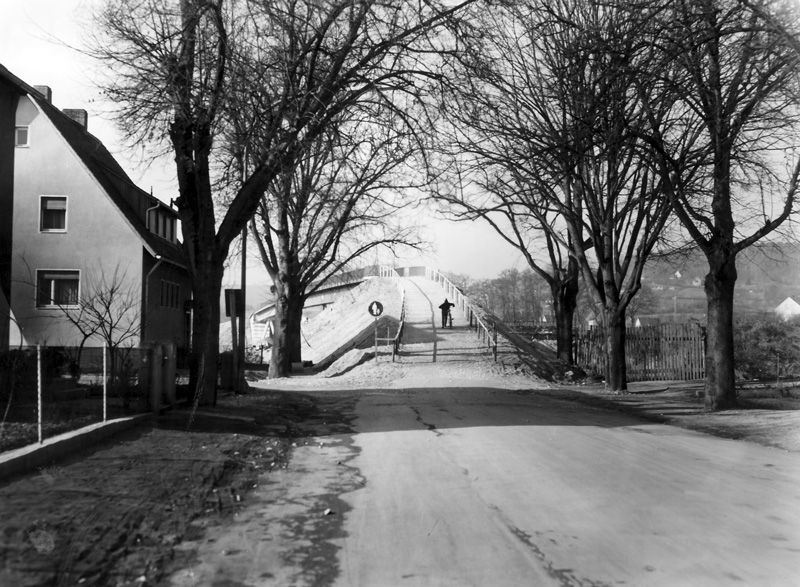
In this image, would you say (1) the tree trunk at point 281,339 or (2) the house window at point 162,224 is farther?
(2) the house window at point 162,224

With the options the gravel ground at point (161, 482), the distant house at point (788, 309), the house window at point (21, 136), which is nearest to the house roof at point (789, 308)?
the distant house at point (788, 309)

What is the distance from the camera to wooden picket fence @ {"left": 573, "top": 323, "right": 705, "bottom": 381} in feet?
91.5

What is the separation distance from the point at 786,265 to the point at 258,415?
16.8 m

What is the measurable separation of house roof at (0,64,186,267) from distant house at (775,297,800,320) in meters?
25.2

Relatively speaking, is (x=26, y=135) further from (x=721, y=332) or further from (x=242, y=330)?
(x=721, y=332)

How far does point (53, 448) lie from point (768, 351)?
87.4 ft

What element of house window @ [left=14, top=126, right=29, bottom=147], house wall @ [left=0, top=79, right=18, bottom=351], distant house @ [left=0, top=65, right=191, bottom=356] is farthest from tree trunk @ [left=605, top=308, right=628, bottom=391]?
house window @ [left=14, top=126, right=29, bottom=147]

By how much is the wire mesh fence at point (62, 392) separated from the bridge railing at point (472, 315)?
58.2 feet

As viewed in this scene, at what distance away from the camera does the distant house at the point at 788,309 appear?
33.3 metres

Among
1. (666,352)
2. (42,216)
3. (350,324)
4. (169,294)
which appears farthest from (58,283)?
(350,324)

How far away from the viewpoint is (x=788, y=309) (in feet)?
117

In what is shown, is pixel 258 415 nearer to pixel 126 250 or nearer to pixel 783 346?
pixel 126 250

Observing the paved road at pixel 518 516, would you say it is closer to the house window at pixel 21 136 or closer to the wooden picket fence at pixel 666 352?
the wooden picket fence at pixel 666 352

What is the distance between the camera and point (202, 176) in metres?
14.6
